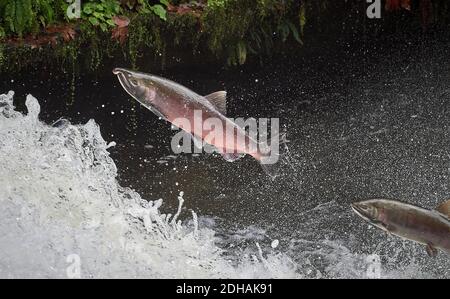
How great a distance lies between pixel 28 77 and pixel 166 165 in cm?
87

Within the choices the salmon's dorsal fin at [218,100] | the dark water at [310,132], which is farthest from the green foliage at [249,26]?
the salmon's dorsal fin at [218,100]

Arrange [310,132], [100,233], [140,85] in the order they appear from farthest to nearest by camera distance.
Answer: [310,132], [100,233], [140,85]

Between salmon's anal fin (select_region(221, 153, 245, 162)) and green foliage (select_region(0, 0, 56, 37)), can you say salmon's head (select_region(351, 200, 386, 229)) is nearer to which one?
salmon's anal fin (select_region(221, 153, 245, 162))

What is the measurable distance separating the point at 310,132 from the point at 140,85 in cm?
200

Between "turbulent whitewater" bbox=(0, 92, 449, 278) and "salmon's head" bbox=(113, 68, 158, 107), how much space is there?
897mm

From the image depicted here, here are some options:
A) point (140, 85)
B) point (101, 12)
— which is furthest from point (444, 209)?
point (101, 12)

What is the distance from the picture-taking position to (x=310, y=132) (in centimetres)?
419

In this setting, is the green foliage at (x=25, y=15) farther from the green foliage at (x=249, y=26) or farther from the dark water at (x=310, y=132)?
the green foliage at (x=249, y=26)

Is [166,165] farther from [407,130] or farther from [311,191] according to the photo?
[407,130]

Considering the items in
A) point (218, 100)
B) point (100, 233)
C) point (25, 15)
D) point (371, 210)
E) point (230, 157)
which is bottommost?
point (100, 233)

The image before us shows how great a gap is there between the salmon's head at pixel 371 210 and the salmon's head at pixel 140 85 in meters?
0.78

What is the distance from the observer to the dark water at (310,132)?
3.82m

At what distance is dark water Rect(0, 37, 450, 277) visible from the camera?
382 centimetres

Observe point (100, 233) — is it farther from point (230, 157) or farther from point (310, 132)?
point (310, 132)
